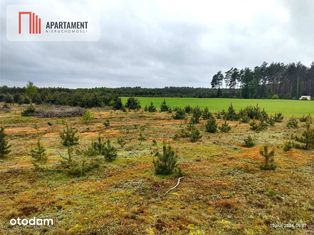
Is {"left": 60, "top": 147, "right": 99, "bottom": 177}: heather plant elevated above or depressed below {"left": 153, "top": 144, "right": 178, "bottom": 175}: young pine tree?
below

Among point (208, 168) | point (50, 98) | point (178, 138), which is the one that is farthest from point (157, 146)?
point (50, 98)

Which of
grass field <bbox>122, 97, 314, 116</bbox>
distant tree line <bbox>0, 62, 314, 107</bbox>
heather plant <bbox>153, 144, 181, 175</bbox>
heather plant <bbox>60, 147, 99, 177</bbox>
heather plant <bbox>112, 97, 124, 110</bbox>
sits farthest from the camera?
A: distant tree line <bbox>0, 62, 314, 107</bbox>

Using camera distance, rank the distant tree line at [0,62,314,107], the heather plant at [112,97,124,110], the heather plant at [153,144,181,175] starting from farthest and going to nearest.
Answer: the distant tree line at [0,62,314,107]
the heather plant at [112,97,124,110]
the heather plant at [153,144,181,175]

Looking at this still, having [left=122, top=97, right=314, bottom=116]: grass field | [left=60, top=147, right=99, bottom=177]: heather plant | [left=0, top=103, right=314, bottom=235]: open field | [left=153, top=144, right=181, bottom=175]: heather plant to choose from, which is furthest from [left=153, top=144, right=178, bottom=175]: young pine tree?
[left=122, top=97, right=314, bottom=116]: grass field

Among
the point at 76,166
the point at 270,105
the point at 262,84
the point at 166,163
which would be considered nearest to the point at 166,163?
the point at 166,163

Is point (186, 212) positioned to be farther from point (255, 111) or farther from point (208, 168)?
point (255, 111)

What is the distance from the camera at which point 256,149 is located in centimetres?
1359

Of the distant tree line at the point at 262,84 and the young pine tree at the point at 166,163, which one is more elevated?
the distant tree line at the point at 262,84

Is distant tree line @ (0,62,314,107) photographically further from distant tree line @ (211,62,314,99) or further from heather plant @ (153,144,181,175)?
heather plant @ (153,144,181,175)

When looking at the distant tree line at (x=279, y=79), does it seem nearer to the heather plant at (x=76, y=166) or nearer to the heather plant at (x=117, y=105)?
the heather plant at (x=117, y=105)

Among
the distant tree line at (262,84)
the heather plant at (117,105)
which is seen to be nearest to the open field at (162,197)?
the heather plant at (117,105)

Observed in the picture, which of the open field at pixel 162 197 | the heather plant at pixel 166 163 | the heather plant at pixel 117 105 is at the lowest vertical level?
the open field at pixel 162 197

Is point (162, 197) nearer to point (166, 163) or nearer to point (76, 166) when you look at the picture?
point (166, 163)

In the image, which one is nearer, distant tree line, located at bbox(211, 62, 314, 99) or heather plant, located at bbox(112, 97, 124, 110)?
heather plant, located at bbox(112, 97, 124, 110)
